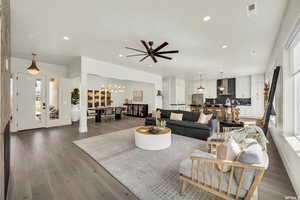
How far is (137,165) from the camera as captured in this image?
246cm

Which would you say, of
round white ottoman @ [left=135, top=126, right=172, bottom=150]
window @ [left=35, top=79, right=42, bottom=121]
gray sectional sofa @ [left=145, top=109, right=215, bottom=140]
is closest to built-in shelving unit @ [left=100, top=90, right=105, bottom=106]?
window @ [left=35, top=79, right=42, bottom=121]

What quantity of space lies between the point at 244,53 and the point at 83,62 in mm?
6199

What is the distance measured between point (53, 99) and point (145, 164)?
5.76 meters

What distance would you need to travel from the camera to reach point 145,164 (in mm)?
2500

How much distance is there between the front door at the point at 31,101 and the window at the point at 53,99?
22 cm

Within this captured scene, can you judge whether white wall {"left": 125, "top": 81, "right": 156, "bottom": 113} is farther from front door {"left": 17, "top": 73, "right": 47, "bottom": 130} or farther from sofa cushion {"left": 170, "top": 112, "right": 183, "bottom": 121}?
front door {"left": 17, "top": 73, "right": 47, "bottom": 130}

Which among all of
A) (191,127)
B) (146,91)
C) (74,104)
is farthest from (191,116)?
(74,104)

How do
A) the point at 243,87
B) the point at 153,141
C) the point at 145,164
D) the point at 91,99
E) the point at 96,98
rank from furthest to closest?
the point at 96,98, the point at 243,87, the point at 91,99, the point at 153,141, the point at 145,164

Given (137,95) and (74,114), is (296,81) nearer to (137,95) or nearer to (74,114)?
(74,114)

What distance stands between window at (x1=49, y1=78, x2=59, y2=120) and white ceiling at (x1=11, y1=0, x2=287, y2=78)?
1.73 m

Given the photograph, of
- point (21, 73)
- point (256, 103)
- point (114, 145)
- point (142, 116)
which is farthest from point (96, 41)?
point (256, 103)

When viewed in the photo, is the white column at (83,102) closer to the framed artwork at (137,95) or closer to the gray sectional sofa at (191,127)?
the gray sectional sofa at (191,127)

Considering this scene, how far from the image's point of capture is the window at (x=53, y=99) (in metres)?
5.80

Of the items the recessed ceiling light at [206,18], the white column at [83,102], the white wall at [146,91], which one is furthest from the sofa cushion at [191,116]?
the white wall at [146,91]
